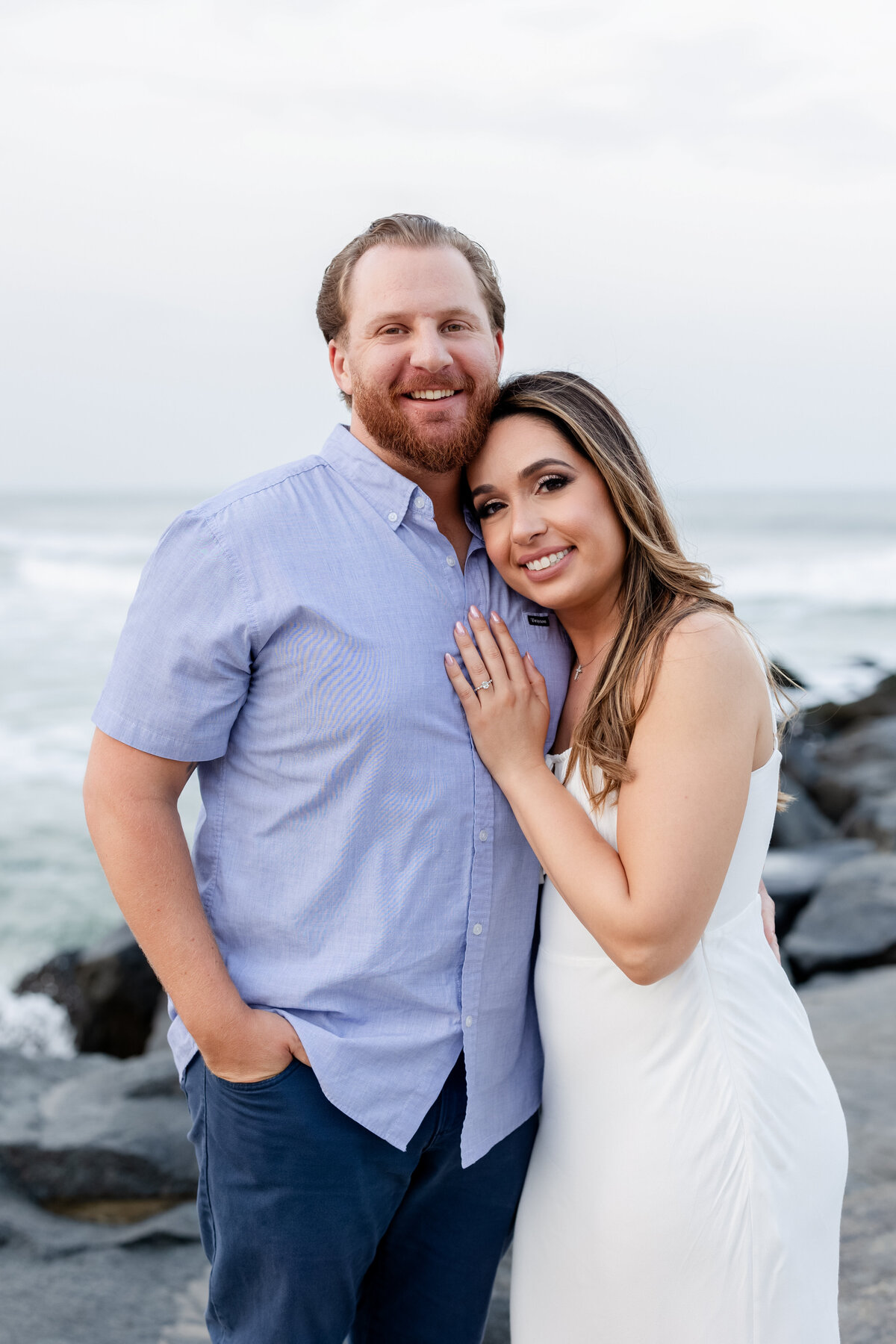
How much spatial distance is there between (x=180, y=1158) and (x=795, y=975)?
12.2 ft

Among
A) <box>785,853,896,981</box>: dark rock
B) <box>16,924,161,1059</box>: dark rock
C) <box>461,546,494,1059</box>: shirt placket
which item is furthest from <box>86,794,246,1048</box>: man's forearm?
<box>785,853,896,981</box>: dark rock

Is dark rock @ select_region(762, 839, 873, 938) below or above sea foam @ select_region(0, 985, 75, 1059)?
above

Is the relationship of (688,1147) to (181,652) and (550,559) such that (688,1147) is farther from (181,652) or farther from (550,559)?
(181,652)

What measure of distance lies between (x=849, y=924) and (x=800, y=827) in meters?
2.87

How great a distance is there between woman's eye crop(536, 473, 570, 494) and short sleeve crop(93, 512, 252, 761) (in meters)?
0.75

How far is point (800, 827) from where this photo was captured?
924 centimetres

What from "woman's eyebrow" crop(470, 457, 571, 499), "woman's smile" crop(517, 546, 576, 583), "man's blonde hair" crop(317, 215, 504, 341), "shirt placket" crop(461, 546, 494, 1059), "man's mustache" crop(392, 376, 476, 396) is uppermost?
"man's blonde hair" crop(317, 215, 504, 341)

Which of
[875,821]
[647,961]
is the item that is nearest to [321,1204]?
[647,961]

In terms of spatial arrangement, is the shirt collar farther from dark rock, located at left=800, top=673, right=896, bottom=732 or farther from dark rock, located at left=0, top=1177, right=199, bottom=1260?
dark rock, located at left=800, top=673, right=896, bottom=732

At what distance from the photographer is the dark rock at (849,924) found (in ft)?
20.3

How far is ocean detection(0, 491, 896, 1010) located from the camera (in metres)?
9.71

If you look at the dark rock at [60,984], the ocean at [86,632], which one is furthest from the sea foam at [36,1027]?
the ocean at [86,632]

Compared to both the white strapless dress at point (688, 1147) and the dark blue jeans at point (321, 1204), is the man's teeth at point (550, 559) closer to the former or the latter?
the white strapless dress at point (688, 1147)

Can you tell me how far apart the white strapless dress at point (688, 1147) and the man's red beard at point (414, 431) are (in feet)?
2.61
